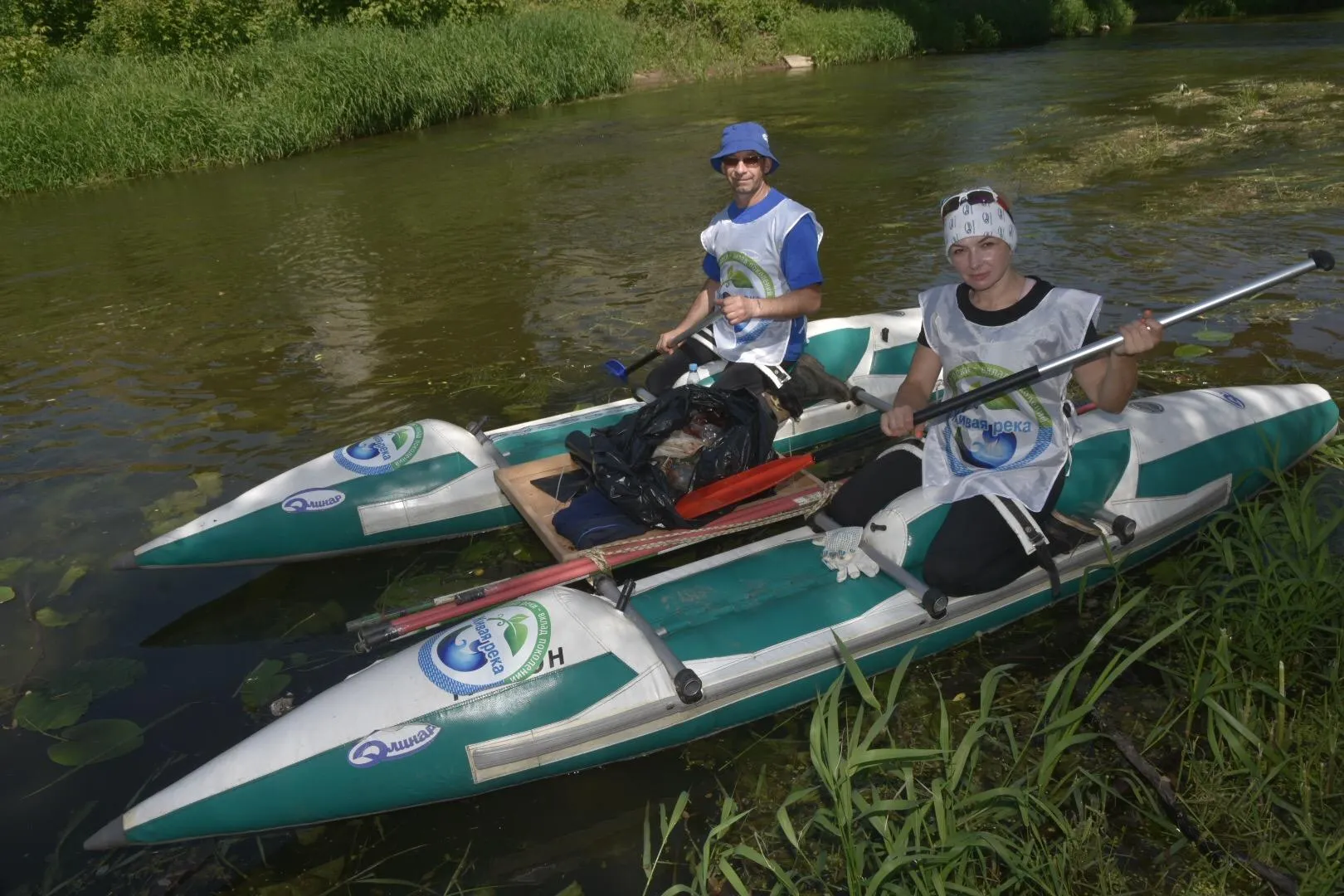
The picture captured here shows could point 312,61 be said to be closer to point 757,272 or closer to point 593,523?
point 757,272

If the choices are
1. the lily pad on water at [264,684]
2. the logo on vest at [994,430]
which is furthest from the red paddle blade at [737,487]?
the lily pad on water at [264,684]

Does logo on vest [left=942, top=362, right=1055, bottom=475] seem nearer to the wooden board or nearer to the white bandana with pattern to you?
the white bandana with pattern

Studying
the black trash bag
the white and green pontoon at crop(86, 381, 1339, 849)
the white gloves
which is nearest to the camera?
the white and green pontoon at crop(86, 381, 1339, 849)

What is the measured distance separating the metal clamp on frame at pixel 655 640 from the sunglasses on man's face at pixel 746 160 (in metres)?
2.30

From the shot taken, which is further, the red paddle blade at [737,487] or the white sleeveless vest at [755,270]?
the white sleeveless vest at [755,270]

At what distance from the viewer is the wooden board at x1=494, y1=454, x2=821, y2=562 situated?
4.62 metres

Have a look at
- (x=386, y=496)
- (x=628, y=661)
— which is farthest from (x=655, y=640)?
(x=386, y=496)

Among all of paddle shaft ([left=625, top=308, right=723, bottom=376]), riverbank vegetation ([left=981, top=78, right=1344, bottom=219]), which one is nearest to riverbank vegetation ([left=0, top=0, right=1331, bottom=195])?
riverbank vegetation ([left=981, top=78, right=1344, bottom=219])

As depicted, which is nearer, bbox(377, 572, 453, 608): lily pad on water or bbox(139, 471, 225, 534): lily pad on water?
bbox(377, 572, 453, 608): lily pad on water

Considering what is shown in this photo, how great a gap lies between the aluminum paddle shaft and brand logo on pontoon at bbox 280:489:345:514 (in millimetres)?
2923

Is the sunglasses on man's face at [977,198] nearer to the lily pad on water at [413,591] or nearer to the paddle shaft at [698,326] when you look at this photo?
the paddle shaft at [698,326]

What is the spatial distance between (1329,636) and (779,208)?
310 centimetres

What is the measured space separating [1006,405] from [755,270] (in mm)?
1744

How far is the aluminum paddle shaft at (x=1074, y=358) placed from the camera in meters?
3.74
